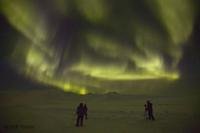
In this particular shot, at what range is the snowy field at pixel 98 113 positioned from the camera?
18.9 feet

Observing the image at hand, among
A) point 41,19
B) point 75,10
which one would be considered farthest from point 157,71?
point 41,19

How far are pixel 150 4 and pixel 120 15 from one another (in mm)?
600

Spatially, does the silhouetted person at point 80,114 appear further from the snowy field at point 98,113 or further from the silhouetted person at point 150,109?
the silhouetted person at point 150,109

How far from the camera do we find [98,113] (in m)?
5.88

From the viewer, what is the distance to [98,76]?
19.8 ft

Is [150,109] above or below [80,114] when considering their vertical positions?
above

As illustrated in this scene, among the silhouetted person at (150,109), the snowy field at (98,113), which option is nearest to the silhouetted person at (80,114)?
the snowy field at (98,113)

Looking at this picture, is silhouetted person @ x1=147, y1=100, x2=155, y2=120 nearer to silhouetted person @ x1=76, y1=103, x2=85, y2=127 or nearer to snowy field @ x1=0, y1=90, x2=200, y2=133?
snowy field @ x1=0, y1=90, x2=200, y2=133

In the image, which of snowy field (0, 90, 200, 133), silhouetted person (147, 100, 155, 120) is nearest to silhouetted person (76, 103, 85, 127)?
snowy field (0, 90, 200, 133)

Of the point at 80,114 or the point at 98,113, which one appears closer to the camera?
the point at 80,114

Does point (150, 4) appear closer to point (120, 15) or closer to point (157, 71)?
point (120, 15)

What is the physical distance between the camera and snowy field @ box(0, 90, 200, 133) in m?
5.76

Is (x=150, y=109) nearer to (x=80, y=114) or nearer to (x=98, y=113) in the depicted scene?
(x=98, y=113)

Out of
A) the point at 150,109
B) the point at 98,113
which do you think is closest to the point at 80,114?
the point at 98,113
